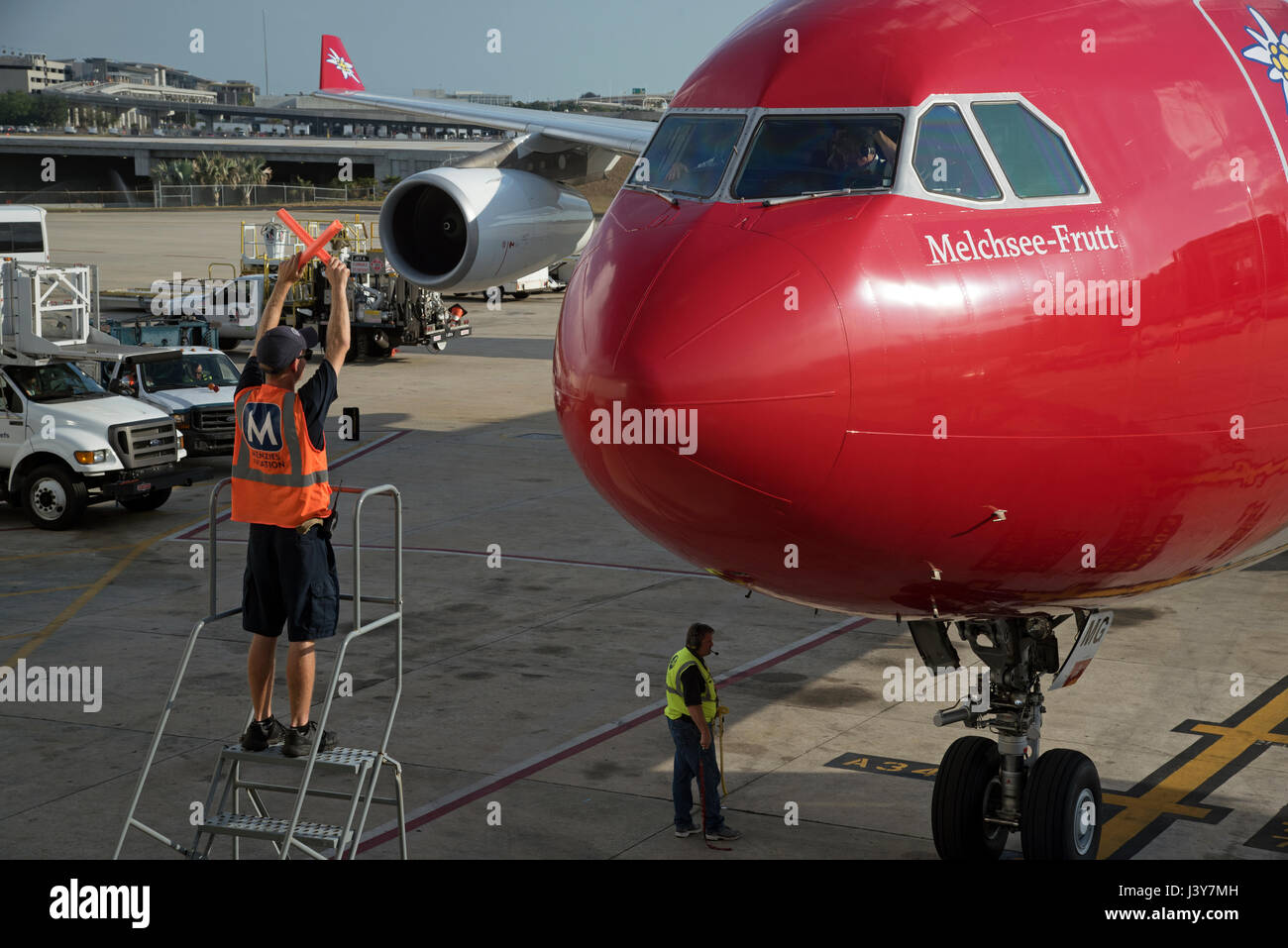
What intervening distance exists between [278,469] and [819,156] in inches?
157

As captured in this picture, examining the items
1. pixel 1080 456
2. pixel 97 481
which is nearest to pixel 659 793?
pixel 1080 456

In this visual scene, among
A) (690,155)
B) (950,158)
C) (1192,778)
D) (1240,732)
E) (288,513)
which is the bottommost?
(1192,778)

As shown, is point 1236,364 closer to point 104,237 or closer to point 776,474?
point 776,474

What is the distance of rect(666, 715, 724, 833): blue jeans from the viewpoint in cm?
1173

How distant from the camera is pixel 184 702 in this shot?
1494cm

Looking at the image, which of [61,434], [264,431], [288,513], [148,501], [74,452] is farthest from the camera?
[148,501]

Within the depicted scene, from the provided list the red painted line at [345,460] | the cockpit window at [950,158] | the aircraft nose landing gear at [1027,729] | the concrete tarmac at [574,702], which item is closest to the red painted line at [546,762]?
the concrete tarmac at [574,702]

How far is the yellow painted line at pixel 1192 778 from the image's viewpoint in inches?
458

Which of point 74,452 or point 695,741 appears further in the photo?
point 74,452

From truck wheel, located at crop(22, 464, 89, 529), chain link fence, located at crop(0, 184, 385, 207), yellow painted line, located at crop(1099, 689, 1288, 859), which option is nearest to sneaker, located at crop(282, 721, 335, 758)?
yellow painted line, located at crop(1099, 689, 1288, 859)

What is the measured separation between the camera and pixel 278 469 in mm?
9836

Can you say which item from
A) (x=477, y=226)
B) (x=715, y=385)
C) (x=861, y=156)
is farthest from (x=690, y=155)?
(x=477, y=226)

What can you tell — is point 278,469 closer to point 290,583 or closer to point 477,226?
point 290,583

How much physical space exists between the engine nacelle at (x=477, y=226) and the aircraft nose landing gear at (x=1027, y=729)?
11.6 m
